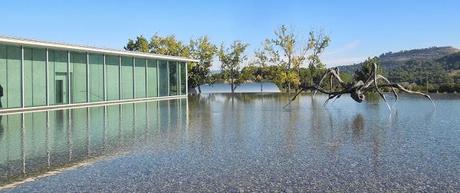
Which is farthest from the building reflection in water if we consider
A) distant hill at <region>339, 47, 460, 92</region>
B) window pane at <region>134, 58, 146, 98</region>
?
distant hill at <region>339, 47, 460, 92</region>

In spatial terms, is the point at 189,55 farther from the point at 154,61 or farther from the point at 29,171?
the point at 29,171

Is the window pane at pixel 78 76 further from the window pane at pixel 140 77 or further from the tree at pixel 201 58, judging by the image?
the tree at pixel 201 58

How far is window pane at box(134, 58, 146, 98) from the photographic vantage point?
107 ft

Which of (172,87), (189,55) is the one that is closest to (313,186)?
(172,87)

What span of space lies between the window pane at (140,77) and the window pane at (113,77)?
2.14 m

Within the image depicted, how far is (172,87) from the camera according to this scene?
3700cm

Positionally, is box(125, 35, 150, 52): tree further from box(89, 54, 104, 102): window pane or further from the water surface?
the water surface

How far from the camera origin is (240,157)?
8.23m

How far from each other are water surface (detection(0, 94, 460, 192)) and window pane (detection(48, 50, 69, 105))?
1165cm

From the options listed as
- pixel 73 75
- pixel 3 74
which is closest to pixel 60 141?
pixel 3 74

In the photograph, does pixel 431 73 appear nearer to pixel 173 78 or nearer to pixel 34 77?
pixel 173 78

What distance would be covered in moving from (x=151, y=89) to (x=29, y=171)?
27.5m

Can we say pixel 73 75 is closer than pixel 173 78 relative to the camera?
Yes

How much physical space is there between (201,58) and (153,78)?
12.2 meters
